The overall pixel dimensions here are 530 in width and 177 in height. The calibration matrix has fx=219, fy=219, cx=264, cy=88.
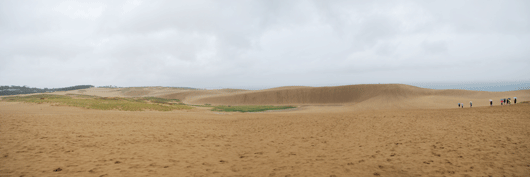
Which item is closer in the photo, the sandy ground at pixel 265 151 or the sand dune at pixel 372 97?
the sandy ground at pixel 265 151

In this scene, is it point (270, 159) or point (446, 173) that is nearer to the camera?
point (446, 173)

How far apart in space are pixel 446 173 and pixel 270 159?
4.67 m

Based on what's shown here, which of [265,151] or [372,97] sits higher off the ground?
[372,97]

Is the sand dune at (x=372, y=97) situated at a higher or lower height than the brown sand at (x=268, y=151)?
higher

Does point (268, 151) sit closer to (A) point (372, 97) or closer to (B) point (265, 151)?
(B) point (265, 151)

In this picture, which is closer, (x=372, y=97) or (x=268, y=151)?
(x=268, y=151)

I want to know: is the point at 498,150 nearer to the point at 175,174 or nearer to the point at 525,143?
the point at 525,143

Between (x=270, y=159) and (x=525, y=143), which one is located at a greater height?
(x=525, y=143)

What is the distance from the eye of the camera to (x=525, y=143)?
24.5 feet

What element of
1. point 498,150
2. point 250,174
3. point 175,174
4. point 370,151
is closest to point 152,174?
point 175,174

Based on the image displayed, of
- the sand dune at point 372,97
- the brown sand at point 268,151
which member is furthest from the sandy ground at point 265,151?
the sand dune at point 372,97

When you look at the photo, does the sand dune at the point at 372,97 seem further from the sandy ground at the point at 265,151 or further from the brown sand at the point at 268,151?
the sandy ground at the point at 265,151

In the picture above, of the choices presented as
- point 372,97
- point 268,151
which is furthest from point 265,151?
point 372,97

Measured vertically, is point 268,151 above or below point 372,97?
below
